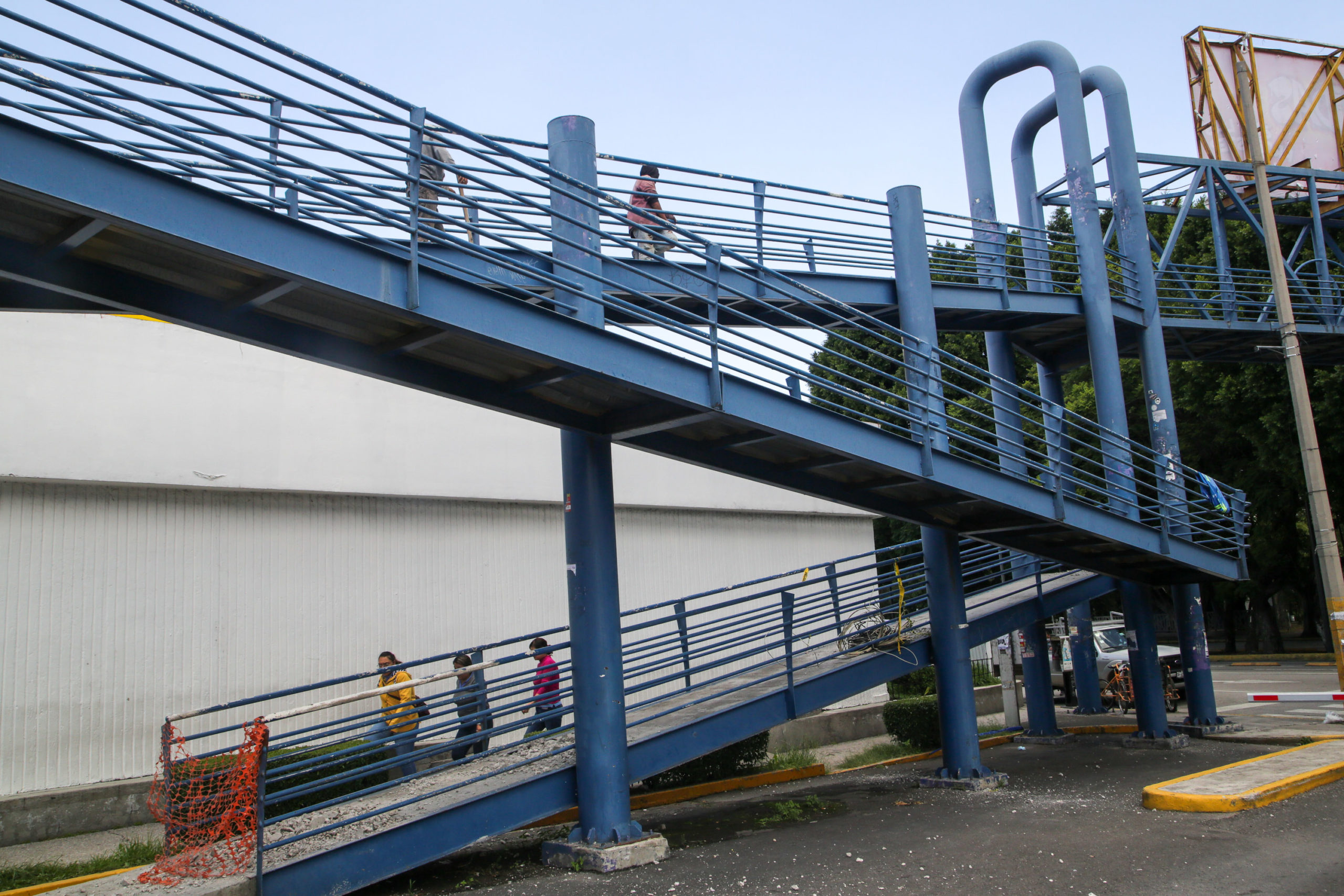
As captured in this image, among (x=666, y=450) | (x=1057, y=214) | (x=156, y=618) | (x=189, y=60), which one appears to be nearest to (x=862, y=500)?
(x=666, y=450)

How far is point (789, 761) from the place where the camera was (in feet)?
45.5

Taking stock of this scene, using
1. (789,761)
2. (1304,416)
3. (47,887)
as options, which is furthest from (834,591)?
(1304,416)

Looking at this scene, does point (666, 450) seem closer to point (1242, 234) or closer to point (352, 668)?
point (352, 668)

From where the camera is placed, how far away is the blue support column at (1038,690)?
1483cm

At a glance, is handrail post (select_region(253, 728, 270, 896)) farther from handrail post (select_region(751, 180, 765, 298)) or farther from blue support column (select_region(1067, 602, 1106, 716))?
blue support column (select_region(1067, 602, 1106, 716))

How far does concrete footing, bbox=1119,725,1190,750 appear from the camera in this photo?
1327 cm

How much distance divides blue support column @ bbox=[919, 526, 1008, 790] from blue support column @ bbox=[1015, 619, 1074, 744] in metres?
3.96

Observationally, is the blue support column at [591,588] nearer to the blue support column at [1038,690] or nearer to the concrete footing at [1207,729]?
the blue support column at [1038,690]

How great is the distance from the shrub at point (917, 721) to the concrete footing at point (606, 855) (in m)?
A: 7.70

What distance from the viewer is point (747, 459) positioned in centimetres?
961

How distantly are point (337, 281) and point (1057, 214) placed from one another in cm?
3402

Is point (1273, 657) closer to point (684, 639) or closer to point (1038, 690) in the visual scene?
point (1038, 690)

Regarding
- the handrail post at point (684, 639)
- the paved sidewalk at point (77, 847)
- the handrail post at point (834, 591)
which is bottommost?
the paved sidewalk at point (77, 847)

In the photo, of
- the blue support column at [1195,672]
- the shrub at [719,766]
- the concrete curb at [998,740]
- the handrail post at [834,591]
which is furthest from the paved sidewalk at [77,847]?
the blue support column at [1195,672]
